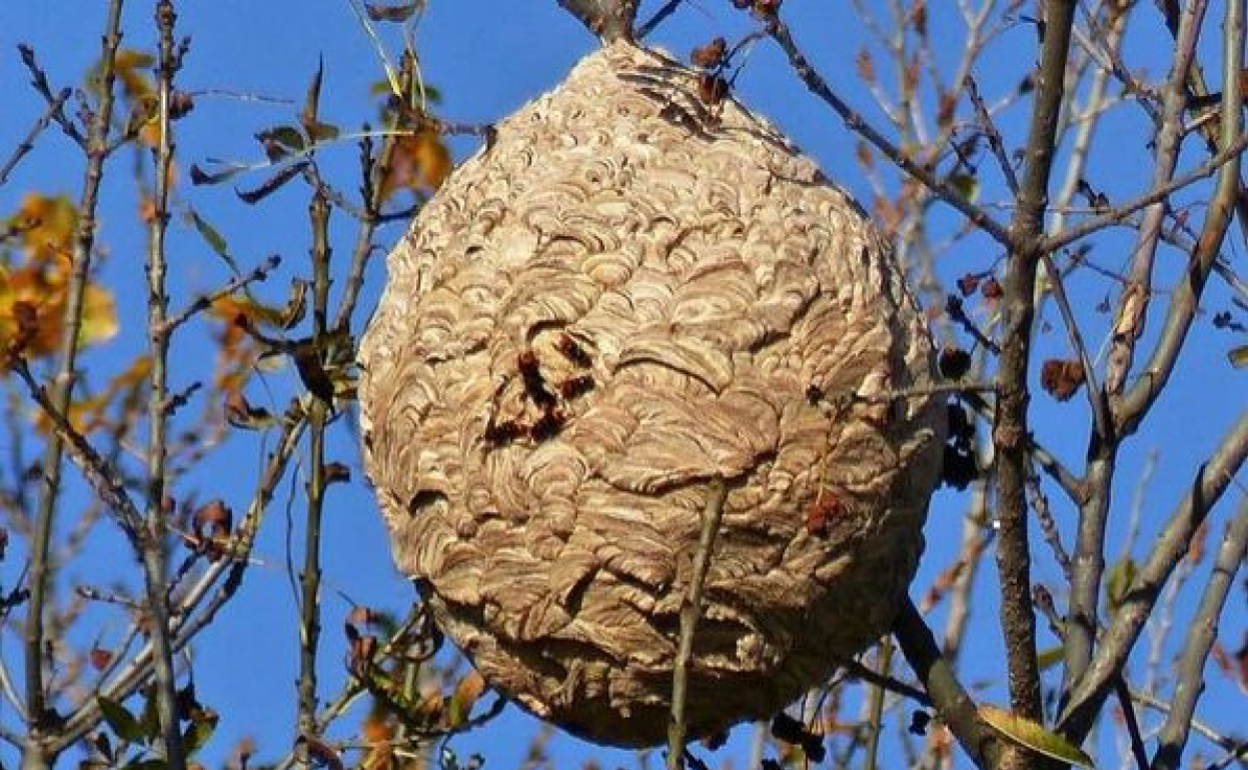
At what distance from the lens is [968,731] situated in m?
2.65

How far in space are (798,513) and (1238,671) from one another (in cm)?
110

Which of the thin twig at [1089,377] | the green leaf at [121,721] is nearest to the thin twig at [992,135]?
the thin twig at [1089,377]

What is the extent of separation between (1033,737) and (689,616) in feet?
1.28

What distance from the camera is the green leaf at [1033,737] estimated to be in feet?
7.66

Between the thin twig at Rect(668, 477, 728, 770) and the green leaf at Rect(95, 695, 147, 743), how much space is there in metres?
0.82

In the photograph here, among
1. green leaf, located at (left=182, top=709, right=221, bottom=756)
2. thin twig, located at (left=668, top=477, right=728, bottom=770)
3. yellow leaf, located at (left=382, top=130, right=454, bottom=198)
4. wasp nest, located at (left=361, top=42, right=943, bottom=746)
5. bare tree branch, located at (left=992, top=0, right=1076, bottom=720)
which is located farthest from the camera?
yellow leaf, located at (left=382, top=130, right=454, bottom=198)

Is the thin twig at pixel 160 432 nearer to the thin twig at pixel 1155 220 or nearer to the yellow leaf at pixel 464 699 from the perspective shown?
the yellow leaf at pixel 464 699

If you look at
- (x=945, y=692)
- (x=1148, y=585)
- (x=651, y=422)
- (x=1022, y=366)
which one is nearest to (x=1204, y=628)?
(x=1148, y=585)

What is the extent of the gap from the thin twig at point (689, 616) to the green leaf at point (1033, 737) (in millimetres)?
324

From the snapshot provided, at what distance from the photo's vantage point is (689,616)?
88.3 inches

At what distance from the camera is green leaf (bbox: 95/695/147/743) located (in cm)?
288

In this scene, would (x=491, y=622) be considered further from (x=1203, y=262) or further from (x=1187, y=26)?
(x=1187, y=26)

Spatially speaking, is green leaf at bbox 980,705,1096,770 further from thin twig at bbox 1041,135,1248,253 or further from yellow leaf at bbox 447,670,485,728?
yellow leaf at bbox 447,670,485,728

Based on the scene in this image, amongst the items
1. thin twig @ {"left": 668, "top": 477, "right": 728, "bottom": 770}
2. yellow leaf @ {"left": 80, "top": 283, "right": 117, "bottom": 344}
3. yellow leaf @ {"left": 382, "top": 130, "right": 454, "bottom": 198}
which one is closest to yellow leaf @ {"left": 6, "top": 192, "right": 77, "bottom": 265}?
yellow leaf @ {"left": 80, "top": 283, "right": 117, "bottom": 344}
